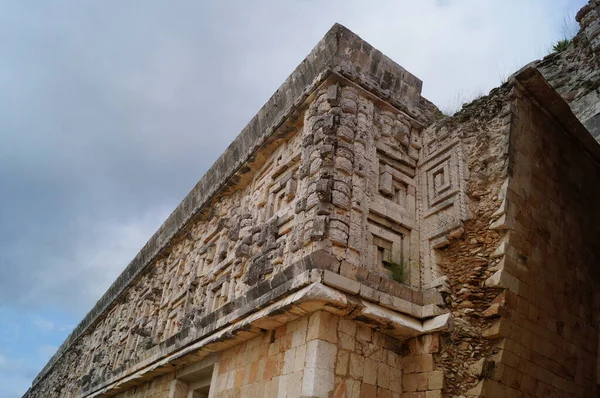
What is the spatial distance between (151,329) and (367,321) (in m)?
6.03

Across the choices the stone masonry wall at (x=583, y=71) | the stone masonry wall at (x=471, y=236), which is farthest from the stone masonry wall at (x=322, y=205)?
the stone masonry wall at (x=583, y=71)

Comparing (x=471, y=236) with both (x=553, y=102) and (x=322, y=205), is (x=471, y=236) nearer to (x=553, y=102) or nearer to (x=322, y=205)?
(x=322, y=205)

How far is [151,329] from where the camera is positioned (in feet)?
31.5

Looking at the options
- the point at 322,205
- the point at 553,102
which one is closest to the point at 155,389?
the point at 322,205

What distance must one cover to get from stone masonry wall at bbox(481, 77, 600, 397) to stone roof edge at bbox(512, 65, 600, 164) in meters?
0.05

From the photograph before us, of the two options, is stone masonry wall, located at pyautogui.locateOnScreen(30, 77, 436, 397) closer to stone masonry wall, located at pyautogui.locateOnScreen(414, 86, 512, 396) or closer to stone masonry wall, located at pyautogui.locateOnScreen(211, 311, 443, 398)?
stone masonry wall, located at pyautogui.locateOnScreen(414, 86, 512, 396)

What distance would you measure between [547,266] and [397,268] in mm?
1697

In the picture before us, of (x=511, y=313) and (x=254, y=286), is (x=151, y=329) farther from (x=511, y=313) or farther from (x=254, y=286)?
(x=511, y=313)

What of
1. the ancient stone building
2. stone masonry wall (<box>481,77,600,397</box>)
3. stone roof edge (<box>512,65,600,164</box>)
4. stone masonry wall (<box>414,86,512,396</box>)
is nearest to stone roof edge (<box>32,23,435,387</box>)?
the ancient stone building

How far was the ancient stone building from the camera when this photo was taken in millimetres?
4770

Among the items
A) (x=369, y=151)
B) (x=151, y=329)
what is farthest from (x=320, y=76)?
(x=151, y=329)

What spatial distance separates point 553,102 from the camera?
6.01 metres

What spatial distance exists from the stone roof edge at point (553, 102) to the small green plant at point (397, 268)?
2347 mm

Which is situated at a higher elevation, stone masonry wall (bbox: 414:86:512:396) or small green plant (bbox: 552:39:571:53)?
small green plant (bbox: 552:39:571:53)
